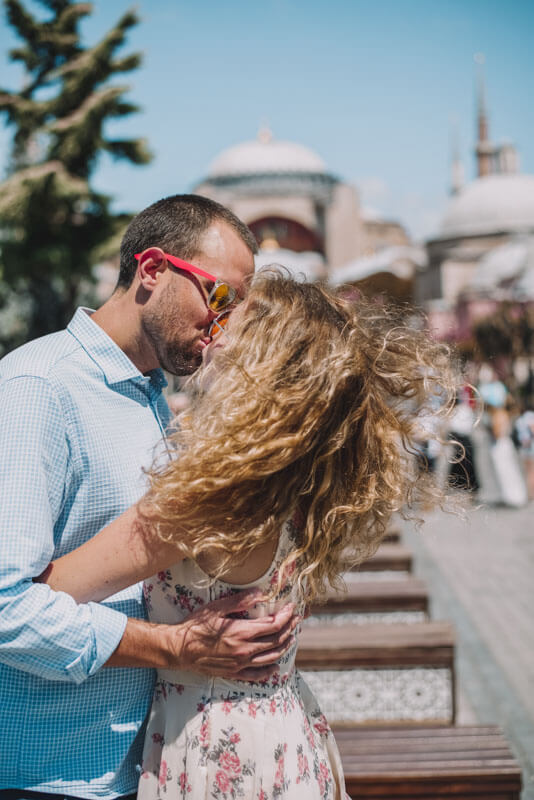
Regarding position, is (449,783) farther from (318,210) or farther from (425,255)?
(425,255)

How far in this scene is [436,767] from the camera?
2.93m

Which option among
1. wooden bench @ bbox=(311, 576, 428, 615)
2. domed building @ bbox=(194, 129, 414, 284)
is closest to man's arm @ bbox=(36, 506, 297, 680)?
wooden bench @ bbox=(311, 576, 428, 615)

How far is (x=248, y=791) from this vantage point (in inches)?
64.3

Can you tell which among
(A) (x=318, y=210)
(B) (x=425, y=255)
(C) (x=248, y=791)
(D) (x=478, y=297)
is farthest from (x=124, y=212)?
(B) (x=425, y=255)

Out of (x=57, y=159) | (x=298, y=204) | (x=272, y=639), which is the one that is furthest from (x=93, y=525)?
(x=298, y=204)

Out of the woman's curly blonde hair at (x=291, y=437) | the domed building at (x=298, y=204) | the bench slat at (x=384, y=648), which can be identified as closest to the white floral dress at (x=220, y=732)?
the woman's curly blonde hair at (x=291, y=437)

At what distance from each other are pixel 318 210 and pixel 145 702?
178ft

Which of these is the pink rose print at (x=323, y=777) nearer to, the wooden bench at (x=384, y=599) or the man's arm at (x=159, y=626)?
the man's arm at (x=159, y=626)

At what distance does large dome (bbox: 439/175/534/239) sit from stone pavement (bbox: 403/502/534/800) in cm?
5553

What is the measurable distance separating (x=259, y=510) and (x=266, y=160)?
58.9m

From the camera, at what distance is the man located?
1520mm

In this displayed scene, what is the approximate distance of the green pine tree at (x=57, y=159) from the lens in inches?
457

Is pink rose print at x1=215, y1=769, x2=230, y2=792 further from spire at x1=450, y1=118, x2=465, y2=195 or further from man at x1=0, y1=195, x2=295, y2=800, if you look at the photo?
spire at x1=450, y1=118, x2=465, y2=195

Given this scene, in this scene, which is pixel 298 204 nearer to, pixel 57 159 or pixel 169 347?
pixel 57 159
